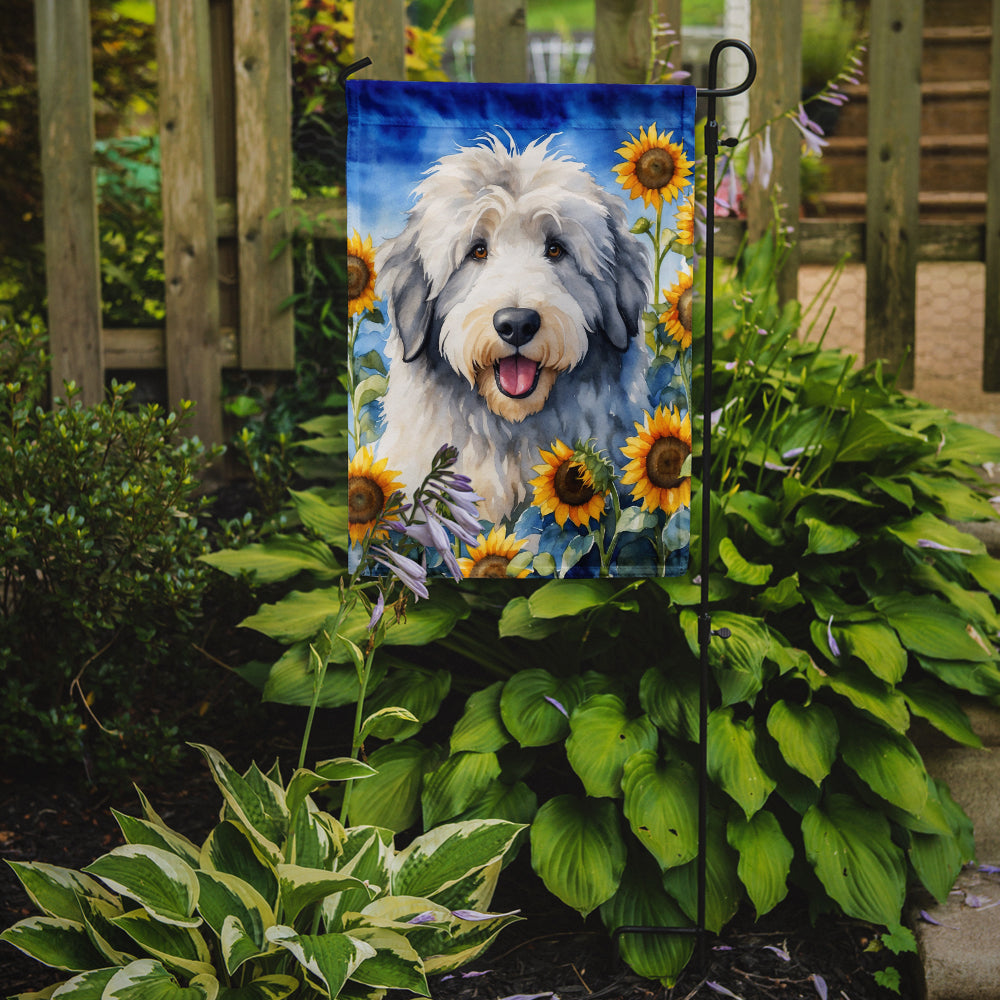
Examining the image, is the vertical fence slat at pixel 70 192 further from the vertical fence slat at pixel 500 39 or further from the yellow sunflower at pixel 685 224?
the yellow sunflower at pixel 685 224

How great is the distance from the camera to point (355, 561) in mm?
1731

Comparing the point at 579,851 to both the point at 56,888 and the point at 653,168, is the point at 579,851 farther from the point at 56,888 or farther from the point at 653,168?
the point at 653,168

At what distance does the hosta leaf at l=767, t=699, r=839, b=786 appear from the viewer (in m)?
1.83

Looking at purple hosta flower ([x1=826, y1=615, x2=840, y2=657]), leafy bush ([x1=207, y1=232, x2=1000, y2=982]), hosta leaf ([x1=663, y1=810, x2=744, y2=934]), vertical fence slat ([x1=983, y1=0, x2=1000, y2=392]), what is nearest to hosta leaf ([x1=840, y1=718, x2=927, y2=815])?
leafy bush ([x1=207, y1=232, x2=1000, y2=982])

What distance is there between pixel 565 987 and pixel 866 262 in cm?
250

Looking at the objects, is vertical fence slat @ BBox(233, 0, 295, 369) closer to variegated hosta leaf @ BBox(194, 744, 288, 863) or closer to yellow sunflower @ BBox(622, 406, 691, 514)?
yellow sunflower @ BBox(622, 406, 691, 514)

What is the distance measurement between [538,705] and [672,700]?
0.82ft

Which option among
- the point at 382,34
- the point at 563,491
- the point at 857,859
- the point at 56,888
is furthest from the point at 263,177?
the point at 857,859

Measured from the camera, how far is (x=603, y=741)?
72.4 inches

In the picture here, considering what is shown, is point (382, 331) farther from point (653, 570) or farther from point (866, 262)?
point (866, 262)

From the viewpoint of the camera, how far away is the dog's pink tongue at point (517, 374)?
69.1 inches

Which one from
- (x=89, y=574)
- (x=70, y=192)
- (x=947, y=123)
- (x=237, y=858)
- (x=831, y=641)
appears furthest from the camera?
(x=947, y=123)

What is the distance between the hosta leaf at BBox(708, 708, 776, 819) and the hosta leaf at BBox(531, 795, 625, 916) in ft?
0.67

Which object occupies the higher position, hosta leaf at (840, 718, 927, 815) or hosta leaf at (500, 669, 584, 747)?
hosta leaf at (500, 669, 584, 747)
